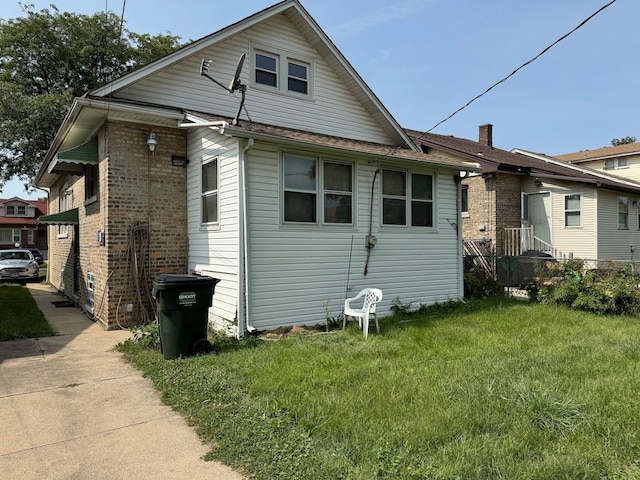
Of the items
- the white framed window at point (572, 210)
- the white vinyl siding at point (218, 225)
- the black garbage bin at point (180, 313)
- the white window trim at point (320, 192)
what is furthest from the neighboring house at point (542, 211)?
the black garbage bin at point (180, 313)

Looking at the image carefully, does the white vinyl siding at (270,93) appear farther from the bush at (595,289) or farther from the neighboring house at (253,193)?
the bush at (595,289)

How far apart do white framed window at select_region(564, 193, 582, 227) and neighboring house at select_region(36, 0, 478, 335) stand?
9.16 m

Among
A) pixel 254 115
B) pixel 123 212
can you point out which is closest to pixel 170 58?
pixel 254 115

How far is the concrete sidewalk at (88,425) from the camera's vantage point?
10.6ft

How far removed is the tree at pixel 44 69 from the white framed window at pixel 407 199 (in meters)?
20.4

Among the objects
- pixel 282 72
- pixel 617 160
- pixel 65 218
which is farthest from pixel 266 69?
pixel 617 160

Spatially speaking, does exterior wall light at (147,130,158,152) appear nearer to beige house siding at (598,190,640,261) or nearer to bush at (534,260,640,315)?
bush at (534,260,640,315)

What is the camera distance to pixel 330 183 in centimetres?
836

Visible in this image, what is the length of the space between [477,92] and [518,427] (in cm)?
612

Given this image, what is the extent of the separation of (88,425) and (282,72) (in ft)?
28.1

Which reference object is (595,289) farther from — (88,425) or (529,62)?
(88,425)

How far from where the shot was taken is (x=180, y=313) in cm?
590

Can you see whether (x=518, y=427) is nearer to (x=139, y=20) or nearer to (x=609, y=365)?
(x=609, y=365)

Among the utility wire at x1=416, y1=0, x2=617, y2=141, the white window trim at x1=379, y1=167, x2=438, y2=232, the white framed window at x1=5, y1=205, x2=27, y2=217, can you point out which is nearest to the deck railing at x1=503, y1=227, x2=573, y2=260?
the white window trim at x1=379, y1=167, x2=438, y2=232
